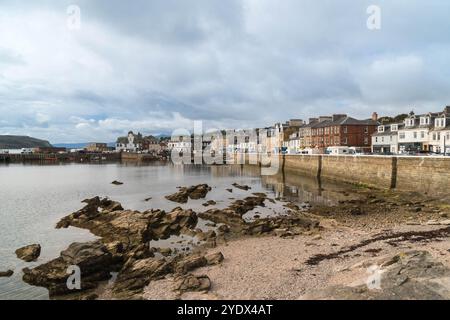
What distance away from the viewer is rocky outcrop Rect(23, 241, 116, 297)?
1415 cm

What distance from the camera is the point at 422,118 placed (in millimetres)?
61500

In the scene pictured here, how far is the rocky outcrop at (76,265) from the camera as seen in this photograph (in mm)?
14145

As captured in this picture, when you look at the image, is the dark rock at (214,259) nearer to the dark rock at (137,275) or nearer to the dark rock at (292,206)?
the dark rock at (137,275)

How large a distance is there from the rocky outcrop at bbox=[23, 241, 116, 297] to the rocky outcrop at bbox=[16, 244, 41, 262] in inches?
82.9

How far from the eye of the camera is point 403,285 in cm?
1073

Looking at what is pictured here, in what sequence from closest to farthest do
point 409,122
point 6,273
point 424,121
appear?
point 6,273, point 424,121, point 409,122

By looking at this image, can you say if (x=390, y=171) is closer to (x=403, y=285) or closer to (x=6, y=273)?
(x=403, y=285)

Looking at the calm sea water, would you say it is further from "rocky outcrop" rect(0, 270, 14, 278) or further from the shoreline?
the shoreline

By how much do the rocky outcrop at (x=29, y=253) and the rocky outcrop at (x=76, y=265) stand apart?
210 cm

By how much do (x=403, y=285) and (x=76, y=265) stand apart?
13744mm

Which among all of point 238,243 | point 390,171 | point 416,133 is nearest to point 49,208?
point 238,243

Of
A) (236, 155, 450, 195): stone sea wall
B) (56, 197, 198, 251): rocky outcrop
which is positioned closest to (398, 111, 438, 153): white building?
(236, 155, 450, 195): stone sea wall
